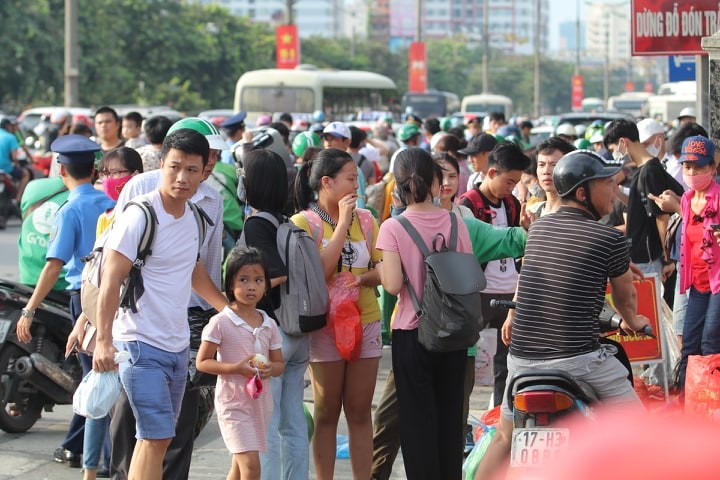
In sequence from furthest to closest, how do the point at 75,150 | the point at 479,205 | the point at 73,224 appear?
1. the point at 479,205
2. the point at 75,150
3. the point at 73,224

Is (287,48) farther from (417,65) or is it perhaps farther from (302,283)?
(302,283)

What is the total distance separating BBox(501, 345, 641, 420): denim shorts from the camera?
580 cm

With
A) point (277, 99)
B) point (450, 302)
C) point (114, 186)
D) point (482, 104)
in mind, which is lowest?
point (450, 302)

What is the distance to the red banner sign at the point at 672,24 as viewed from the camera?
1141 centimetres

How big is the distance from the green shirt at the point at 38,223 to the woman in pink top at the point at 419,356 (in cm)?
253

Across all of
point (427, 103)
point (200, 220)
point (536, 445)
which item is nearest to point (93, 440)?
point (200, 220)

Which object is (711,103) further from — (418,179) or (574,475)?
(574,475)

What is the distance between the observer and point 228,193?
10.2 metres

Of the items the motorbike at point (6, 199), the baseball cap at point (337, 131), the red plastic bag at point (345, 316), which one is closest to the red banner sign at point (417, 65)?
the motorbike at point (6, 199)

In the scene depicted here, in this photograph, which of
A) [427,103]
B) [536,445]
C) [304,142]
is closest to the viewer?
[536,445]

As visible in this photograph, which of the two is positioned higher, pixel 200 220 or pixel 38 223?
pixel 200 220

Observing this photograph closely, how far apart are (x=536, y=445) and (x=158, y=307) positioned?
5.47 ft

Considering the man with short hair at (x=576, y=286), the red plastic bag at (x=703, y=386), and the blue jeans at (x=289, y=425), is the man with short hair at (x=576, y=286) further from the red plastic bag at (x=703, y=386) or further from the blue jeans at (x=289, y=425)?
the red plastic bag at (x=703, y=386)

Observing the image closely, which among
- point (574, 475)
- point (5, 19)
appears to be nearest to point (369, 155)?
point (574, 475)
